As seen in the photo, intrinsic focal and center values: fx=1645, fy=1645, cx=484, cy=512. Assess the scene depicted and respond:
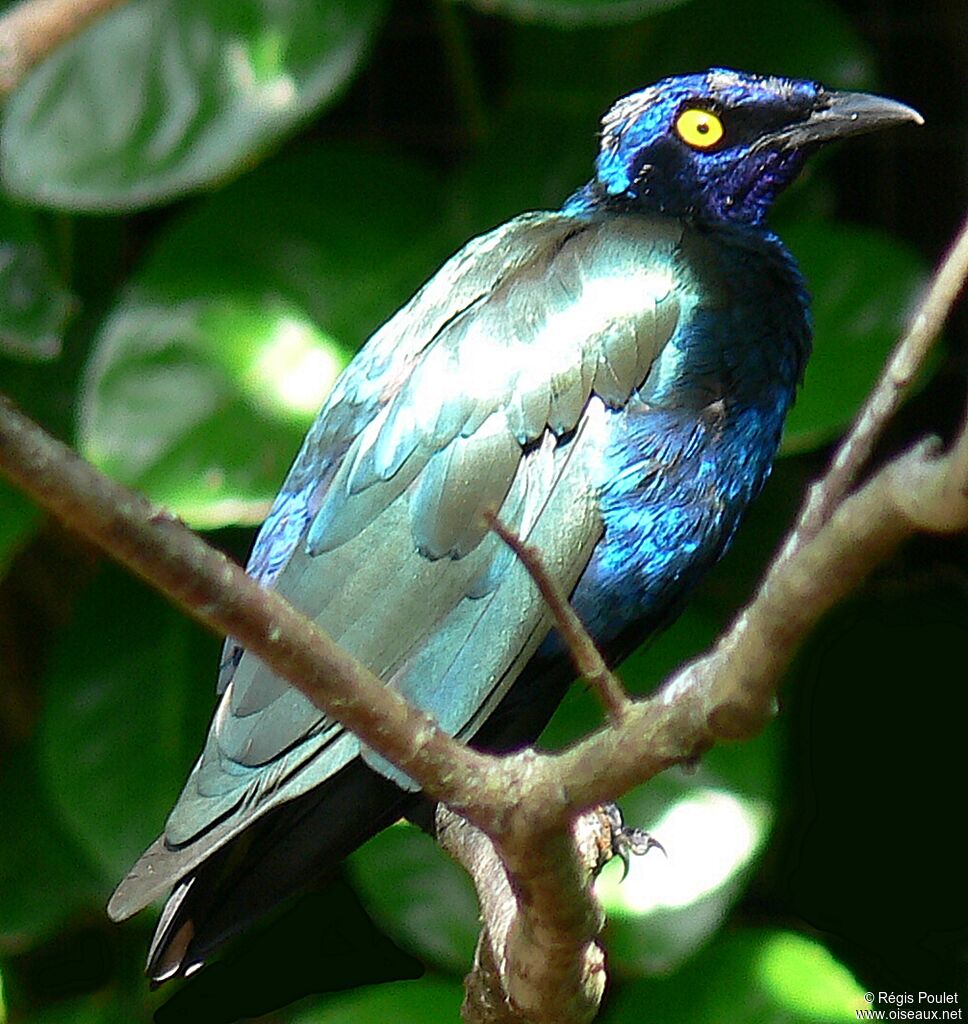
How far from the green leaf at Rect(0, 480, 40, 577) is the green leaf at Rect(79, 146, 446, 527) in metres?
0.20

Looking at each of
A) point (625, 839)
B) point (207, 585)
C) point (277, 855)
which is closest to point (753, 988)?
point (625, 839)

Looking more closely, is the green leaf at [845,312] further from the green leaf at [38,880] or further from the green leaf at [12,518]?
the green leaf at [38,880]

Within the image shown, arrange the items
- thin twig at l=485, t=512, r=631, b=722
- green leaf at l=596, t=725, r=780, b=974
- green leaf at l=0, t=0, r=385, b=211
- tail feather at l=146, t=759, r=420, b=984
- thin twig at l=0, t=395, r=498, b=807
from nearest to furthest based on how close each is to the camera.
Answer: thin twig at l=0, t=395, r=498, b=807 → thin twig at l=485, t=512, r=631, b=722 → tail feather at l=146, t=759, r=420, b=984 → green leaf at l=596, t=725, r=780, b=974 → green leaf at l=0, t=0, r=385, b=211

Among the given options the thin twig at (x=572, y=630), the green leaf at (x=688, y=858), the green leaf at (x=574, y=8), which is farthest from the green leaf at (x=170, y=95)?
the thin twig at (x=572, y=630)

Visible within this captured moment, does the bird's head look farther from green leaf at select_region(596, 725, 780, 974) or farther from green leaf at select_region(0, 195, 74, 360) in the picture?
green leaf at select_region(0, 195, 74, 360)

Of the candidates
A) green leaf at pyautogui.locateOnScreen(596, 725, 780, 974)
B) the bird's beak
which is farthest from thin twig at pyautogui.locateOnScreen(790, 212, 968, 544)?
green leaf at pyautogui.locateOnScreen(596, 725, 780, 974)

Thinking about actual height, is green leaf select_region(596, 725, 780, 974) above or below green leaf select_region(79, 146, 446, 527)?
below

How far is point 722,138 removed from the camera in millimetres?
2281

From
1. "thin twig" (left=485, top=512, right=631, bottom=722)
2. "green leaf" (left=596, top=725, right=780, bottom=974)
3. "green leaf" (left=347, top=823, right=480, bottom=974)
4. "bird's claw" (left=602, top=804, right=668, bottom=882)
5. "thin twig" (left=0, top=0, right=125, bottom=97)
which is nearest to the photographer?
"thin twig" (left=485, top=512, right=631, bottom=722)

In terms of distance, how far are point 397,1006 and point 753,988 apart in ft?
1.72

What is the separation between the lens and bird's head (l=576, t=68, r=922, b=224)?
89.0 inches

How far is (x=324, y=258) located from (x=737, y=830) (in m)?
1.15

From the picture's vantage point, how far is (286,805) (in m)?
1.88

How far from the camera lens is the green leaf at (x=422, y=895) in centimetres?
243
